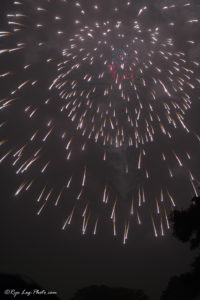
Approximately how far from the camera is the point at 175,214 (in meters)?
24.0

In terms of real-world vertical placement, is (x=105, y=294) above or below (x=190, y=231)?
below

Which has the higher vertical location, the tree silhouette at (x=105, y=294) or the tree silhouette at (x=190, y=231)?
the tree silhouette at (x=190, y=231)

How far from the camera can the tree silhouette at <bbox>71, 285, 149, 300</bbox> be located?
38.0m

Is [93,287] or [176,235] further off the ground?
[176,235]

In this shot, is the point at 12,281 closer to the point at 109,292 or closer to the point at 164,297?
the point at 164,297

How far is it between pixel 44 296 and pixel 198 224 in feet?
48.3

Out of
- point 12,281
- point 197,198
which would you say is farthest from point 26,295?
point 197,198

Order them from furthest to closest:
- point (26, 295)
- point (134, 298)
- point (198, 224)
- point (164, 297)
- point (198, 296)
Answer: point (134, 298) < point (164, 297) < point (198, 224) < point (198, 296) < point (26, 295)

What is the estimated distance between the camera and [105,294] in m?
38.4

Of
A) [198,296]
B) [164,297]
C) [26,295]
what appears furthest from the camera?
[164,297]

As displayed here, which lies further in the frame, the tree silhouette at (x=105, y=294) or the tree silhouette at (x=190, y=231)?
the tree silhouette at (x=105, y=294)

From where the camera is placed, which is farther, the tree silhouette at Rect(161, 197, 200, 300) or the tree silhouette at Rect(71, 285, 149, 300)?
the tree silhouette at Rect(71, 285, 149, 300)

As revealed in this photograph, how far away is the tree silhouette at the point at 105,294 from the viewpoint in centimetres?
3796

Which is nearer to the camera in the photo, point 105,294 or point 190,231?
point 190,231
